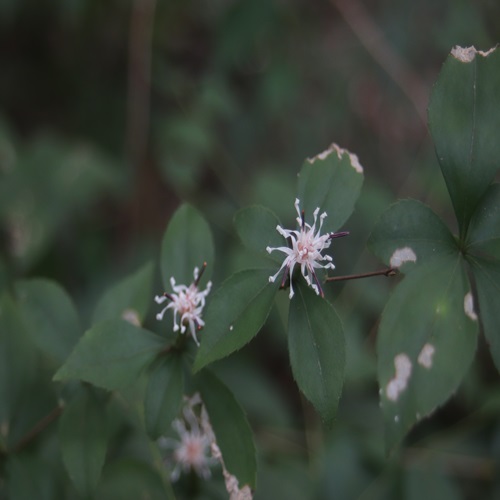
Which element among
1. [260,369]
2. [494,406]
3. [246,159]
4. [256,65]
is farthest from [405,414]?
[256,65]

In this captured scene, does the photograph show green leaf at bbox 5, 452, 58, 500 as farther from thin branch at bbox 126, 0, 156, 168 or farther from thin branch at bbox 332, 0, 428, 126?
thin branch at bbox 332, 0, 428, 126

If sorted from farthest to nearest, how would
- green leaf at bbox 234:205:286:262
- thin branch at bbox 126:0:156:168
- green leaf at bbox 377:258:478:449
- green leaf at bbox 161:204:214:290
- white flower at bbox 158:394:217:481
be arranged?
thin branch at bbox 126:0:156:168, white flower at bbox 158:394:217:481, green leaf at bbox 161:204:214:290, green leaf at bbox 234:205:286:262, green leaf at bbox 377:258:478:449

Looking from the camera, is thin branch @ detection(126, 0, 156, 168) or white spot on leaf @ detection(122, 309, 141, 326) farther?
thin branch @ detection(126, 0, 156, 168)

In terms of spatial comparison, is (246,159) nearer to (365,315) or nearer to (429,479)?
(365,315)

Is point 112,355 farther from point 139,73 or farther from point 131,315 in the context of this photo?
point 139,73

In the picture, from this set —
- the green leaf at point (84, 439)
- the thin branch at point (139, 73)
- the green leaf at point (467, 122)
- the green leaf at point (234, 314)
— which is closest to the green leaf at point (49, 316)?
the green leaf at point (84, 439)

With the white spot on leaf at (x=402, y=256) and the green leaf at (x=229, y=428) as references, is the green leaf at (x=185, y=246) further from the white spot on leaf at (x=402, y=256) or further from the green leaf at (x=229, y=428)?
the white spot on leaf at (x=402, y=256)

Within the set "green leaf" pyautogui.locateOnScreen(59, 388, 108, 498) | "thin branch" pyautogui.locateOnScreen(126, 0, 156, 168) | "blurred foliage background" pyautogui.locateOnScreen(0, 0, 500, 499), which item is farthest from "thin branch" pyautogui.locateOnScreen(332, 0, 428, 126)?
"green leaf" pyautogui.locateOnScreen(59, 388, 108, 498)
